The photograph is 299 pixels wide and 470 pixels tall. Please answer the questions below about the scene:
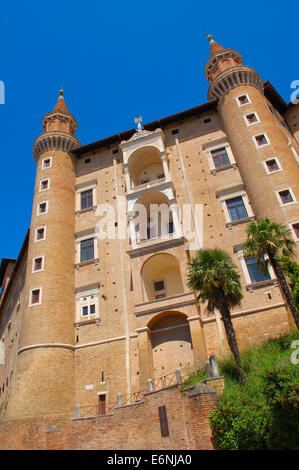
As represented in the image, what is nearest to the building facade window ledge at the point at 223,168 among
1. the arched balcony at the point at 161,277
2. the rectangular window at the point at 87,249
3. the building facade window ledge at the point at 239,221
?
the building facade window ledge at the point at 239,221

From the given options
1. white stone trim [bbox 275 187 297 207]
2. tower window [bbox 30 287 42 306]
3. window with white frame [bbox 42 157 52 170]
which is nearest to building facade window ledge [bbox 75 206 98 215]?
window with white frame [bbox 42 157 52 170]

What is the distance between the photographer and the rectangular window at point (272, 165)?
83.5 feet

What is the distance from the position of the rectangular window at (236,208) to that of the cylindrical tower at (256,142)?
34.7 inches

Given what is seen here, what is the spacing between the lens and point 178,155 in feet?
102

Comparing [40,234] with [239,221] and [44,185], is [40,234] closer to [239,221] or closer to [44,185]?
[44,185]

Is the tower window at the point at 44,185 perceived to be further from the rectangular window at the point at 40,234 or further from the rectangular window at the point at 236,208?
the rectangular window at the point at 236,208

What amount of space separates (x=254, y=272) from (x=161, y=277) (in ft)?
22.9

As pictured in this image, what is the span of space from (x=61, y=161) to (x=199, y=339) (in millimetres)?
20734

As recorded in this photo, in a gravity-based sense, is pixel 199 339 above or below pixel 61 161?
below

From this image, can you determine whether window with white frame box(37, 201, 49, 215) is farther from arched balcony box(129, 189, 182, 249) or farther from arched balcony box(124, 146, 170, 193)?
arched balcony box(129, 189, 182, 249)

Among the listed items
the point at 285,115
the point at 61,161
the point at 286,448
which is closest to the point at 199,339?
the point at 286,448

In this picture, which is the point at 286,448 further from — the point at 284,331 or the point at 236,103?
the point at 236,103

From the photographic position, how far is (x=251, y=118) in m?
28.7

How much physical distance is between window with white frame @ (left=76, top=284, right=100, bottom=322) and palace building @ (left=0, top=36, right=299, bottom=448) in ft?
0.27
